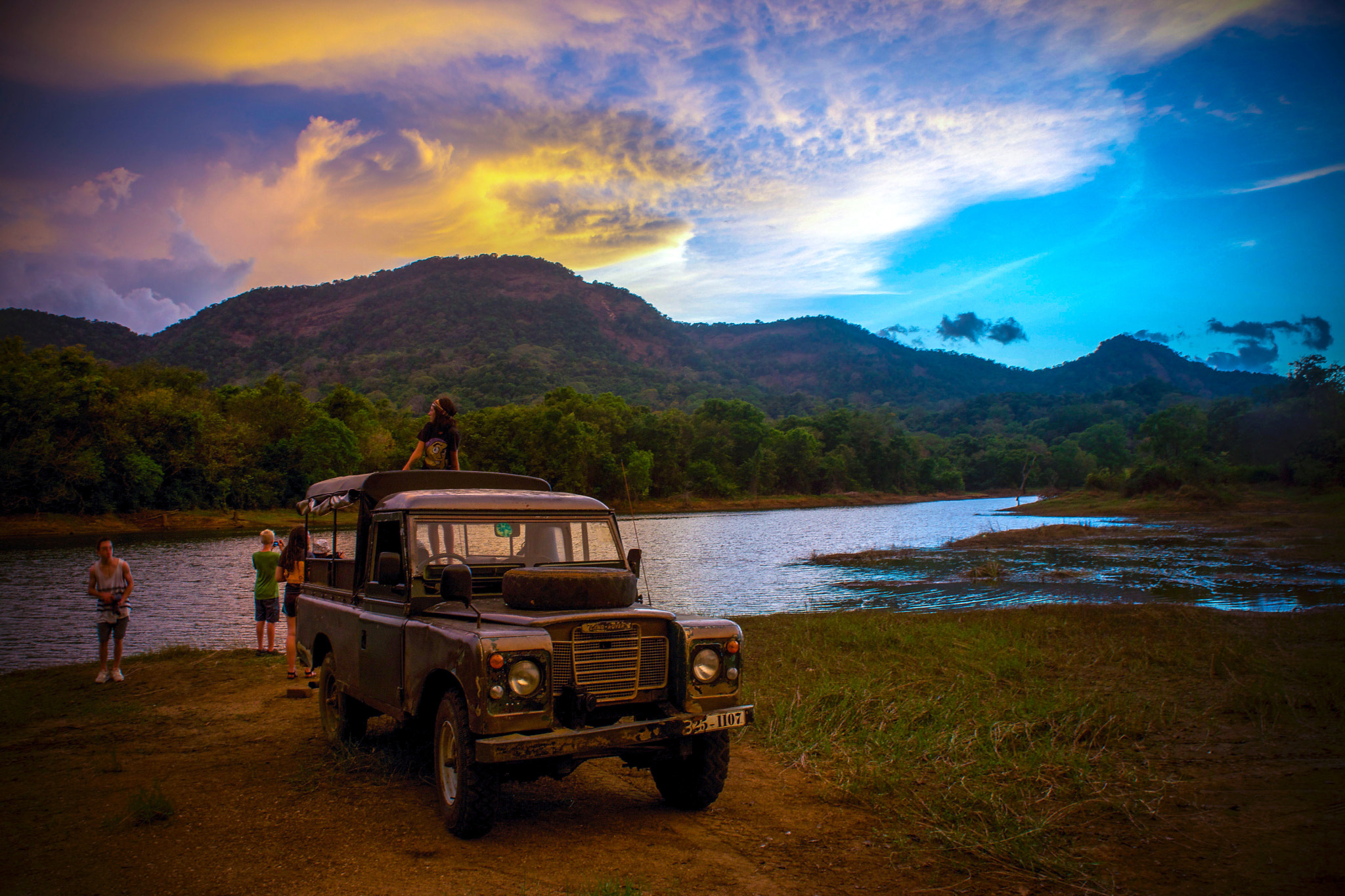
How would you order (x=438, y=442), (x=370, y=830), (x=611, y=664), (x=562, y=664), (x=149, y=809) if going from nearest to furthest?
1. (x=562, y=664)
2. (x=611, y=664)
3. (x=370, y=830)
4. (x=149, y=809)
5. (x=438, y=442)

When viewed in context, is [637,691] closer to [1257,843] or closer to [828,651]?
[1257,843]

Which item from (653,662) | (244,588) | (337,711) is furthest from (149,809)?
(244,588)

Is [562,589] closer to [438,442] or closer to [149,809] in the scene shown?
[149,809]

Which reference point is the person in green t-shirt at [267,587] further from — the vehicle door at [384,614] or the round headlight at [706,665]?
the round headlight at [706,665]

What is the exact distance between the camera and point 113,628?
1099 centimetres

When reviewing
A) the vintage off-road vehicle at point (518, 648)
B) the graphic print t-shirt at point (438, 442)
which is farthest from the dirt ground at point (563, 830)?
the graphic print t-shirt at point (438, 442)

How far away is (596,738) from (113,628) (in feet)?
31.5

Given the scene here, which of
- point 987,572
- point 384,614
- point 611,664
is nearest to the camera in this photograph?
point 611,664

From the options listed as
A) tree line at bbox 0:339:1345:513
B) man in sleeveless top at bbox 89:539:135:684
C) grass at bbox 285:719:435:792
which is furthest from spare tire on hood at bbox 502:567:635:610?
tree line at bbox 0:339:1345:513

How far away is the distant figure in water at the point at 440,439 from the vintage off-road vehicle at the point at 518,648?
1.40m

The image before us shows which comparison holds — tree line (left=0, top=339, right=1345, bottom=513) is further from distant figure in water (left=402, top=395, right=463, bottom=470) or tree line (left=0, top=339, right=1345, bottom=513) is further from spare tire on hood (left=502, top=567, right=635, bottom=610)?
spare tire on hood (left=502, top=567, right=635, bottom=610)

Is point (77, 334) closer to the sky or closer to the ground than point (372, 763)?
closer to the sky

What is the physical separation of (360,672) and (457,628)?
6.16 feet

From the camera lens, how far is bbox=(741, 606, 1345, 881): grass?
570cm
